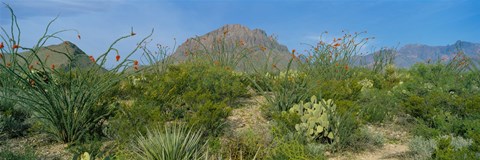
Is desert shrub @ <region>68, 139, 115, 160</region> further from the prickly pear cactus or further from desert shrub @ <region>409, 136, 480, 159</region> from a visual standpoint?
desert shrub @ <region>409, 136, 480, 159</region>

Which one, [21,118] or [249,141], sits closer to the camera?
[249,141]

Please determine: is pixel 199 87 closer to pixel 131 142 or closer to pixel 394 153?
pixel 131 142

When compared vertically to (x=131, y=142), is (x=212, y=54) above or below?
above

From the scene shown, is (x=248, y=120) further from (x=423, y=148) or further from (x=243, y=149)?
(x=423, y=148)

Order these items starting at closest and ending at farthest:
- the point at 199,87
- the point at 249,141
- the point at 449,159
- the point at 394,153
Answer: the point at 449,159
the point at 249,141
the point at 394,153
the point at 199,87

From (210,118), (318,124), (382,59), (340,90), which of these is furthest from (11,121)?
(382,59)

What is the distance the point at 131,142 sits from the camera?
6.07m

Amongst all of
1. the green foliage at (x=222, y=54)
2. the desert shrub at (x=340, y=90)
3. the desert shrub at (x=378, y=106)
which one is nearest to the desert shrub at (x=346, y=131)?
the desert shrub at (x=378, y=106)

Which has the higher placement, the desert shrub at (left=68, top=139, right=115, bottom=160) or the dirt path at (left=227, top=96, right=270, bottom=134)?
the dirt path at (left=227, top=96, right=270, bottom=134)

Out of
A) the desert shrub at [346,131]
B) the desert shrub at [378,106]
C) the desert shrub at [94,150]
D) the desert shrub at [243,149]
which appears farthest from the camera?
the desert shrub at [378,106]

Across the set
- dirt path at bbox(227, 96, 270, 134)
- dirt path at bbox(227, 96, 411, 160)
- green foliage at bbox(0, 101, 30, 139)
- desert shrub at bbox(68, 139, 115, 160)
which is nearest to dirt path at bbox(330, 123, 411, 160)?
dirt path at bbox(227, 96, 411, 160)

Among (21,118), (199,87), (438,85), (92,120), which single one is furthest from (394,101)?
(21,118)

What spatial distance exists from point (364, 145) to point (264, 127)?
1746mm

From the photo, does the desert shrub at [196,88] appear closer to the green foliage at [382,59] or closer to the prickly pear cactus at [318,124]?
the prickly pear cactus at [318,124]
